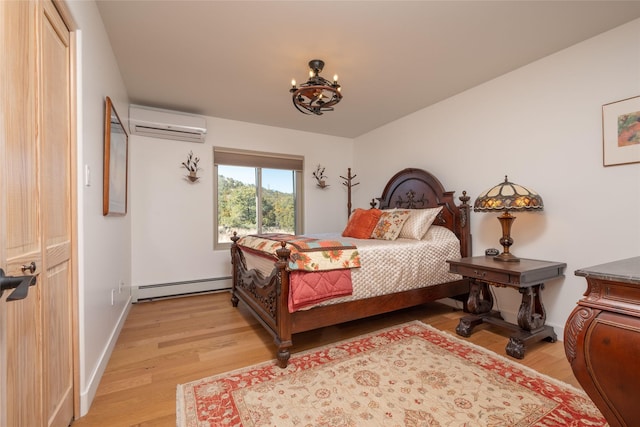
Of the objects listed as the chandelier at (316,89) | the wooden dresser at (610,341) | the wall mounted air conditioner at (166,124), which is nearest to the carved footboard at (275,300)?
the chandelier at (316,89)

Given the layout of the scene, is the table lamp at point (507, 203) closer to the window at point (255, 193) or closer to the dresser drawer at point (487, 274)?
the dresser drawer at point (487, 274)

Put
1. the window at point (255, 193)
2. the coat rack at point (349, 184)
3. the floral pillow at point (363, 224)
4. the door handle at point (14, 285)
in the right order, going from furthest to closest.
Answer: the coat rack at point (349, 184), the window at point (255, 193), the floral pillow at point (363, 224), the door handle at point (14, 285)

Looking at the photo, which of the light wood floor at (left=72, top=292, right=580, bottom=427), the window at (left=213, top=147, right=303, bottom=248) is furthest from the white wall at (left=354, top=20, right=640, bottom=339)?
the window at (left=213, top=147, right=303, bottom=248)

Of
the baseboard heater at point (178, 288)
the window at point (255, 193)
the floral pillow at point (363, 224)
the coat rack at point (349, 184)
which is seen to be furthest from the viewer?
the coat rack at point (349, 184)

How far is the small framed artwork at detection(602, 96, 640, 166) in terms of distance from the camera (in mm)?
1958

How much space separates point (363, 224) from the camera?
324 centimetres

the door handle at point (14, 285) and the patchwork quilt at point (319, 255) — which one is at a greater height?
the door handle at point (14, 285)

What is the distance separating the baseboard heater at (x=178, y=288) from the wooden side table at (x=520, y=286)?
301cm

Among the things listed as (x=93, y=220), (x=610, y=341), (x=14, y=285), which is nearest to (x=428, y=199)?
(x=610, y=341)

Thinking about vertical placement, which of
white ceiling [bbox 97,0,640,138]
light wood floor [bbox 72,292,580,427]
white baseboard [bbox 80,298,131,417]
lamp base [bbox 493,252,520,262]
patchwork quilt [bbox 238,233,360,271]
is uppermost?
white ceiling [bbox 97,0,640,138]

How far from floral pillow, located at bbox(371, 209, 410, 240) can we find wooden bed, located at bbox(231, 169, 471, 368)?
1.61 feet

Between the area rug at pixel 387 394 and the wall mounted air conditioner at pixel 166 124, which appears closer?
the area rug at pixel 387 394

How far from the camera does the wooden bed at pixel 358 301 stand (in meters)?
1.96

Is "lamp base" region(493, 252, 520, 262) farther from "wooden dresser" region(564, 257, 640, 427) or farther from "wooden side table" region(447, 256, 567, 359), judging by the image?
"wooden dresser" region(564, 257, 640, 427)
